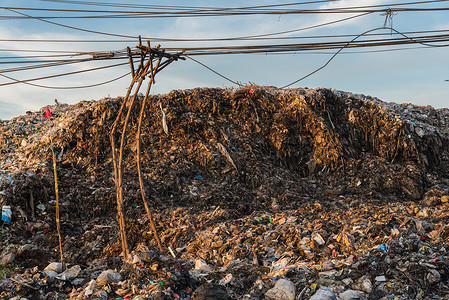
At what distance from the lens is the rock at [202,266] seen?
445 cm

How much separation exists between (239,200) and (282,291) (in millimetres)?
4140

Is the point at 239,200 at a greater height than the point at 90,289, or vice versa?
the point at 239,200

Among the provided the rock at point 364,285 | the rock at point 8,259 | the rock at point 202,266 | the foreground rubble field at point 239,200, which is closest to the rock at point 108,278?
the foreground rubble field at point 239,200

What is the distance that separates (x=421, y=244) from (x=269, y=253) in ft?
6.81

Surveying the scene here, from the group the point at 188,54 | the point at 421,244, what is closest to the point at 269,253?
the point at 421,244

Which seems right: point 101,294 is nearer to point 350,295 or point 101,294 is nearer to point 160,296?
point 160,296

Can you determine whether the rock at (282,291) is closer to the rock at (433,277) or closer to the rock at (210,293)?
the rock at (210,293)

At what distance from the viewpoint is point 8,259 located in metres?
5.30

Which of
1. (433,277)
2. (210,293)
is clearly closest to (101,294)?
(210,293)

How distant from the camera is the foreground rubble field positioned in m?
3.96

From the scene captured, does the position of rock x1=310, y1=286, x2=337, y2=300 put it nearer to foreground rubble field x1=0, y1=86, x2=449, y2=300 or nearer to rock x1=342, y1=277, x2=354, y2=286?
foreground rubble field x1=0, y1=86, x2=449, y2=300

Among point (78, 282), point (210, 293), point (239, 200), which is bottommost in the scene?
point (78, 282)

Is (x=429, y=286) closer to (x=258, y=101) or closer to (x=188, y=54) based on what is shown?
(x=188, y=54)

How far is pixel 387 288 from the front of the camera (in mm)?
3629
